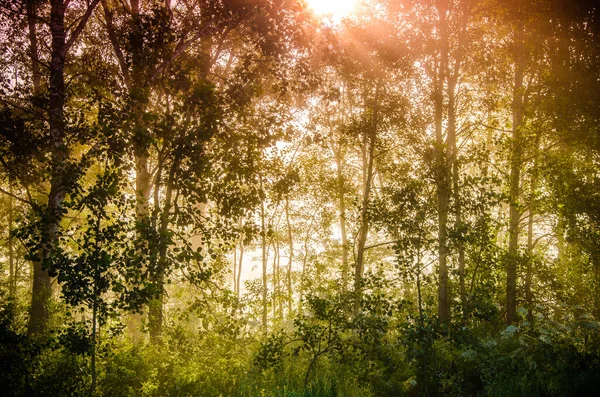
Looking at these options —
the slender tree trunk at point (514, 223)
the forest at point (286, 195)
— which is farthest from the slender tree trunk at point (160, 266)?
the slender tree trunk at point (514, 223)

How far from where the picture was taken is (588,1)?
1223 centimetres

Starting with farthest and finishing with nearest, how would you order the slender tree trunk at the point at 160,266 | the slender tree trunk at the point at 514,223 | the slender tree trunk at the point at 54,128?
the slender tree trunk at the point at 514,223 → the slender tree trunk at the point at 54,128 → the slender tree trunk at the point at 160,266

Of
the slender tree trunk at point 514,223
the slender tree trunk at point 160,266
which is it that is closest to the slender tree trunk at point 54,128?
the slender tree trunk at point 160,266

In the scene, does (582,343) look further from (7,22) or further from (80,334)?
(7,22)

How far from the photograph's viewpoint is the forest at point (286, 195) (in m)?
7.07

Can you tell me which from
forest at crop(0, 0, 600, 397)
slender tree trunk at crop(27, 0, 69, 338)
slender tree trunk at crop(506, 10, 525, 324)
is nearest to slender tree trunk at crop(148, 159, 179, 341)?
forest at crop(0, 0, 600, 397)

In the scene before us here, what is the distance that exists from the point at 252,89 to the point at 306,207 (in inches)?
402

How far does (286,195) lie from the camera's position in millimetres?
9625

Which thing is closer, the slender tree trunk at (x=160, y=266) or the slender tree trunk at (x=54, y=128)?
the slender tree trunk at (x=160, y=266)

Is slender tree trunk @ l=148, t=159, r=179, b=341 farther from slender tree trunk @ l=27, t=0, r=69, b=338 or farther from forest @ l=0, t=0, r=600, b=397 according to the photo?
slender tree trunk @ l=27, t=0, r=69, b=338

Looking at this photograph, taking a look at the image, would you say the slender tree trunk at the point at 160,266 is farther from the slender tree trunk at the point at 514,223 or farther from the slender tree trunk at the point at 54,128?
the slender tree trunk at the point at 514,223

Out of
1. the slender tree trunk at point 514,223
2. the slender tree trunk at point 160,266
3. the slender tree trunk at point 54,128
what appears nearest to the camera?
the slender tree trunk at point 160,266

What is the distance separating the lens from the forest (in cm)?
707

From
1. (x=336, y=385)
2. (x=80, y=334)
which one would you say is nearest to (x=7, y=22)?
(x=80, y=334)
